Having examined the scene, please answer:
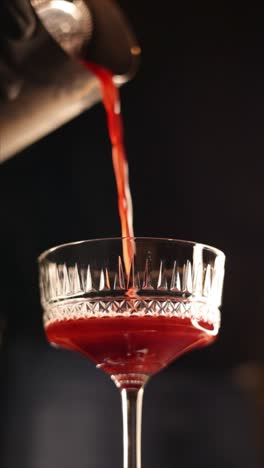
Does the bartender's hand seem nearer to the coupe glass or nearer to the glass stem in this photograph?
the coupe glass

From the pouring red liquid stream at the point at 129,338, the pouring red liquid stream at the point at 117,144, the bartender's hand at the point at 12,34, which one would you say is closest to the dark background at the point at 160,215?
the pouring red liquid stream at the point at 117,144

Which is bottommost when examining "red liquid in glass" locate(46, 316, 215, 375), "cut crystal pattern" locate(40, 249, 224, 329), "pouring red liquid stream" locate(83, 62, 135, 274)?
"red liquid in glass" locate(46, 316, 215, 375)

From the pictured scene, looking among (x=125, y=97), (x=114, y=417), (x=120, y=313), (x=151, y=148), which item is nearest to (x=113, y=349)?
(x=120, y=313)

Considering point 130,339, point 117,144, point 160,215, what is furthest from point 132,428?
point 160,215

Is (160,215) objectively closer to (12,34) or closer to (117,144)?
(117,144)

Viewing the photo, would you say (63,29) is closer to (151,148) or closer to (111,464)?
(151,148)

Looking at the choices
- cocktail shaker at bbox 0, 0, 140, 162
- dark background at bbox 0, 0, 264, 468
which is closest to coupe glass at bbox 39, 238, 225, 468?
cocktail shaker at bbox 0, 0, 140, 162
